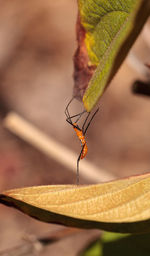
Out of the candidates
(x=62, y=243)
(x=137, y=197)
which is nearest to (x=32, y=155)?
(x=62, y=243)

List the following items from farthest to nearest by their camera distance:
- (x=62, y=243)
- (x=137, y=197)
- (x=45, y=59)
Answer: (x=45, y=59), (x=62, y=243), (x=137, y=197)

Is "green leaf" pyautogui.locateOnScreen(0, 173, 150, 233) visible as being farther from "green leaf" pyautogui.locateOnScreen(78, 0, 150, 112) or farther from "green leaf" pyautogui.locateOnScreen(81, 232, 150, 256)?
"green leaf" pyautogui.locateOnScreen(81, 232, 150, 256)

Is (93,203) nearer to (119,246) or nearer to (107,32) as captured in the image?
(107,32)

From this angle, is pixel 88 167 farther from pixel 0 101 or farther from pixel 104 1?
pixel 0 101

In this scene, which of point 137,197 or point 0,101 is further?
point 0,101

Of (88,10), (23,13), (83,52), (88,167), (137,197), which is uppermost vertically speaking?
(88,10)

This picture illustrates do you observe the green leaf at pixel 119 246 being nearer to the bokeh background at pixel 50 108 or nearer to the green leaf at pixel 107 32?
the green leaf at pixel 107 32

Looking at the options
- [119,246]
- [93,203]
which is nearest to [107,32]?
[93,203]

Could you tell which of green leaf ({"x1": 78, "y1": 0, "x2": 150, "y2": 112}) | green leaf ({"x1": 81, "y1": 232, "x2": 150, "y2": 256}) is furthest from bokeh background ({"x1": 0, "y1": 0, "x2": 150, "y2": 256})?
green leaf ({"x1": 78, "y1": 0, "x2": 150, "y2": 112})
